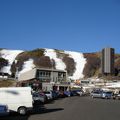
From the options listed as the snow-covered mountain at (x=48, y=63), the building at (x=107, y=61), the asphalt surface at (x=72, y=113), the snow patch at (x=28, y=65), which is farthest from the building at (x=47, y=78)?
the building at (x=107, y=61)

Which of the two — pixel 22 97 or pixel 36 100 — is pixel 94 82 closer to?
pixel 36 100

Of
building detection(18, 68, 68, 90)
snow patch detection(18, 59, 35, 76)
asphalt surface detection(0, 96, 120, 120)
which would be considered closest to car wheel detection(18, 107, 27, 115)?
asphalt surface detection(0, 96, 120, 120)

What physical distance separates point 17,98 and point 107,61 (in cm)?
15736

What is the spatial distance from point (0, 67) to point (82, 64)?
42.4m

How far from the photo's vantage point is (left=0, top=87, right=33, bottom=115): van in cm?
2678

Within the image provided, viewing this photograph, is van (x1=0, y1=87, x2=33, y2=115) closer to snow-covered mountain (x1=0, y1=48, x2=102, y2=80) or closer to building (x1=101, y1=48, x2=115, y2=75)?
snow-covered mountain (x1=0, y1=48, x2=102, y2=80)

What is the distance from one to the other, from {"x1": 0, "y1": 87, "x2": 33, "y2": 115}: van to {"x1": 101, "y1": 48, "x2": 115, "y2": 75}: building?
148948mm

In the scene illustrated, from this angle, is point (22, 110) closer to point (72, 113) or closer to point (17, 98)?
point (17, 98)

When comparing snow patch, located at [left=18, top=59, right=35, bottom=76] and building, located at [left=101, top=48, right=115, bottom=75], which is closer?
snow patch, located at [left=18, top=59, right=35, bottom=76]

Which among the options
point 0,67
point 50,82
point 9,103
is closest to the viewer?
point 9,103

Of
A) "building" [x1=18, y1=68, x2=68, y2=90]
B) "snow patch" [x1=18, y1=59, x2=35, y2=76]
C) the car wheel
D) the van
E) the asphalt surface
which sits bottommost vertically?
the asphalt surface

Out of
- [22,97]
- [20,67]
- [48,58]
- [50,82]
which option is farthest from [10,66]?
[22,97]

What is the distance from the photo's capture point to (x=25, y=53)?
19762 centimetres

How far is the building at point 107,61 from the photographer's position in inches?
6949
